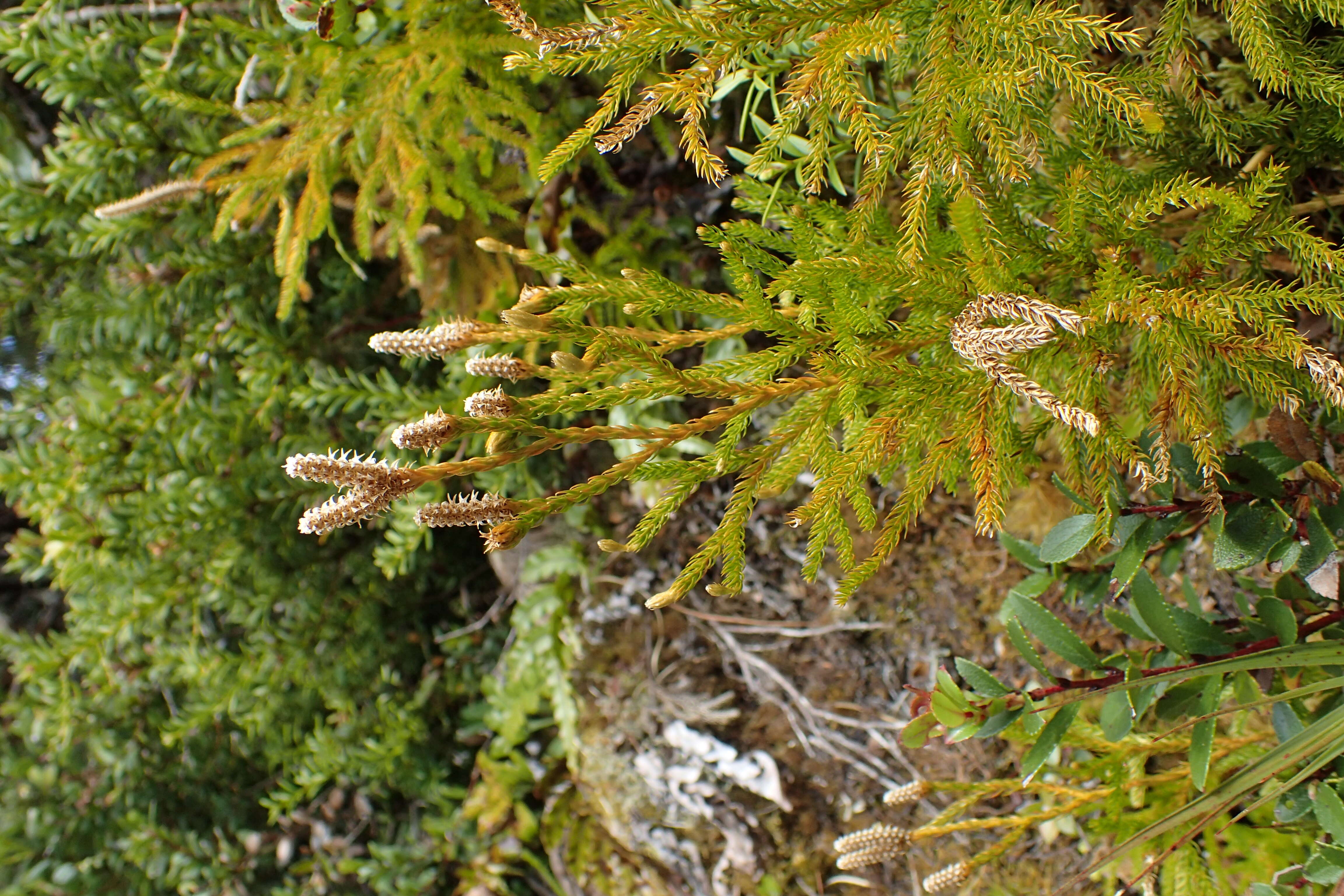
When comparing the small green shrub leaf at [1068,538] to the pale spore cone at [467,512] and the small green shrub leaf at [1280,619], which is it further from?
the pale spore cone at [467,512]

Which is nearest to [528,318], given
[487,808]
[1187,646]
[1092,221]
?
[1092,221]

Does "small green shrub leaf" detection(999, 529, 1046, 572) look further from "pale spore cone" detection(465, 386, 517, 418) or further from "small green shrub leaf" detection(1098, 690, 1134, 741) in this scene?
"pale spore cone" detection(465, 386, 517, 418)

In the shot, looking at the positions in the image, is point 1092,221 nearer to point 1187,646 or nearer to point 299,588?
point 1187,646

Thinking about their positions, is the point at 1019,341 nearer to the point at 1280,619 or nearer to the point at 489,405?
the point at 489,405

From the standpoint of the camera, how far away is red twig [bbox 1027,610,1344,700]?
1156 mm

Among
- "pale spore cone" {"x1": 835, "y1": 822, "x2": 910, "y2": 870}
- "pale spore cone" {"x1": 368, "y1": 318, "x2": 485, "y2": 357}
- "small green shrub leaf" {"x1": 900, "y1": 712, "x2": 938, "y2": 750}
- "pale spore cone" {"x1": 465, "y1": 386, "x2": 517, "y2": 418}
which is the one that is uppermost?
"pale spore cone" {"x1": 368, "y1": 318, "x2": 485, "y2": 357}

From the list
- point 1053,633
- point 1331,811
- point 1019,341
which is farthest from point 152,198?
point 1331,811

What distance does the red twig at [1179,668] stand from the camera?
116cm

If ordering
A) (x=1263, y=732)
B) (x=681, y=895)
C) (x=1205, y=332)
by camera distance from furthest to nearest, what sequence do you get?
(x=681, y=895) → (x=1263, y=732) → (x=1205, y=332)

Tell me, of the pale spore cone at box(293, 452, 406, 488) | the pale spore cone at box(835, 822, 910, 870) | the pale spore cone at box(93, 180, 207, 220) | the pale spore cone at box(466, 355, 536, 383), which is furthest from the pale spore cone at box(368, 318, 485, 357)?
the pale spore cone at box(93, 180, 207, 220)

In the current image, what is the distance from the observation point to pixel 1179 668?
1153mm

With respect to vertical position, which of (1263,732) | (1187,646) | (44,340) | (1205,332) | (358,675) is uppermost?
(1205,332)

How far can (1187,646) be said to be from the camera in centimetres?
120

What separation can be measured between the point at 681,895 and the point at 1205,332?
2071mm
